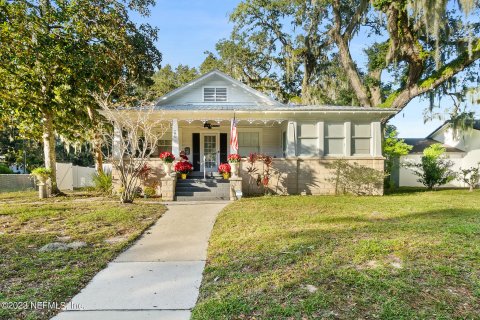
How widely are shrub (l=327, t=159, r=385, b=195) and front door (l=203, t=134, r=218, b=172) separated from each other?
17.2ft

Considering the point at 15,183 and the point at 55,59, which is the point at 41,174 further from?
the point at 15,183

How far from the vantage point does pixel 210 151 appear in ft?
50.8

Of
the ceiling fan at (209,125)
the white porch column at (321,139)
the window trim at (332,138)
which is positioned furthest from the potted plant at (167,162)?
the window trim at (332,138)

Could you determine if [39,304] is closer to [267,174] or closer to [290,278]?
[290,278]

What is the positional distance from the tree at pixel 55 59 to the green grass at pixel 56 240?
5.02 meters

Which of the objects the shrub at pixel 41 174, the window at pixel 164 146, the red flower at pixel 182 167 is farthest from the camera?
the window at pixel 164 146

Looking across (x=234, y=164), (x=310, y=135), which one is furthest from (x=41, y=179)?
(x=310, y=135)

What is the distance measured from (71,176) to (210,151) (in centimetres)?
962

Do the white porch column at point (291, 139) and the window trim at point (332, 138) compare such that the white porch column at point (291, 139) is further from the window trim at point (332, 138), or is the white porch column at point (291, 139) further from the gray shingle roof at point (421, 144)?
the gray shingle roof at point (421, 144)

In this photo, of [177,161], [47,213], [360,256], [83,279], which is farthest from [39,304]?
[177,161]

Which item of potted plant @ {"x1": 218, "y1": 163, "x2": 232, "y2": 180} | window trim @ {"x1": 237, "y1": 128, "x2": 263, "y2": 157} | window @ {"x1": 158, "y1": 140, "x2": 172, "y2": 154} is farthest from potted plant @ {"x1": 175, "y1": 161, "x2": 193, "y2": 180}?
window trim @ {"x1": 237, "y1": 128, "x2": 263, "y2": 157}

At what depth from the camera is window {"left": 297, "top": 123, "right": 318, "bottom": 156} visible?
1348cm

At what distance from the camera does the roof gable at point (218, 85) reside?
15.0 meters

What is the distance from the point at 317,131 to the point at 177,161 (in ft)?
19.0
